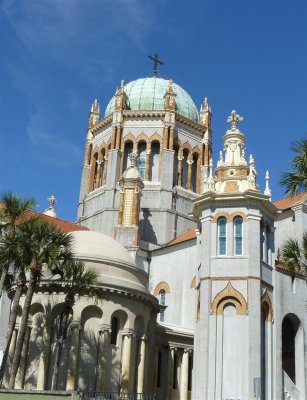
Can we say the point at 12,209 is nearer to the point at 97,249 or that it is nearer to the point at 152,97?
the point at 97,249

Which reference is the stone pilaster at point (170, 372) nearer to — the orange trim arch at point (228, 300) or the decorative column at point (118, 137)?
the orange trim arch at point (228, 300)

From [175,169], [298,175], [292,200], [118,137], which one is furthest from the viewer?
[118,137]

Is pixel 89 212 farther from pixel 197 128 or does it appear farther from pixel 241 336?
pixel 241 336

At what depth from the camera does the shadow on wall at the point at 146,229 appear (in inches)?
2058

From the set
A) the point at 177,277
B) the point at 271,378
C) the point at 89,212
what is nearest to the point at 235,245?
the point at 271,378

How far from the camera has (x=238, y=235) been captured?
29781 mm

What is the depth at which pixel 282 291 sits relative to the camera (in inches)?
1227

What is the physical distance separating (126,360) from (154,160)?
28699 mm

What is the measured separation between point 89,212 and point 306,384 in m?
30.7

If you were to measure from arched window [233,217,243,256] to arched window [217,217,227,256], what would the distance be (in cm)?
56

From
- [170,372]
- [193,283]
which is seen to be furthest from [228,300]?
[193,283]

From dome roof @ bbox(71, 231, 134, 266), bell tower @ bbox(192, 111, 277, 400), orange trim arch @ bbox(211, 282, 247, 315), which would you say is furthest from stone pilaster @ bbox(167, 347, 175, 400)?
orange trim arch @ bbox(211, 282, 247, 315)

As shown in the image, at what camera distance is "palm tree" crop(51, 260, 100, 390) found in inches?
1062

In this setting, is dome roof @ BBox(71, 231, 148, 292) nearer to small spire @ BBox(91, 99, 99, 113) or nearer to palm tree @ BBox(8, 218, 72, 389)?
palm tree @ BBox(8, 218, 72, 389)
